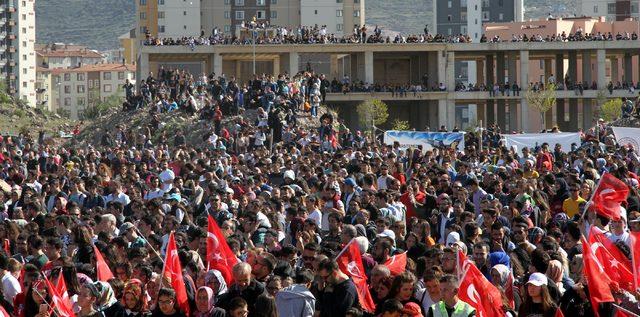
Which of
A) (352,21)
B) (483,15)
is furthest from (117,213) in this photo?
(483,15)

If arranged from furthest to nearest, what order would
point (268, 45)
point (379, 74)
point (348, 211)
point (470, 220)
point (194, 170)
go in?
point (379, 74)
point (268, 45)
point (194, 170)
point (348, 211)
point (470, 220)

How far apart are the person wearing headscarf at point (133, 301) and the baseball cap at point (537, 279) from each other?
2966 millimetres

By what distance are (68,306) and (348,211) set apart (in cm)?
678

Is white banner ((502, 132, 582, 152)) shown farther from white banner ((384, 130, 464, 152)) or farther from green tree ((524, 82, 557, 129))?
green tree ((524, 82, 557, 129))

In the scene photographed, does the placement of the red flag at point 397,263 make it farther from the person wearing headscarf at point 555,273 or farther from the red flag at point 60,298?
the red flag at point 60,298

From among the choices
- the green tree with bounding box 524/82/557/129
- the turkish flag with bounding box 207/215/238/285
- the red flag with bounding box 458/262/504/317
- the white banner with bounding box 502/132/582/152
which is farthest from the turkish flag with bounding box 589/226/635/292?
the green tree with bounding box 524/82/557/129

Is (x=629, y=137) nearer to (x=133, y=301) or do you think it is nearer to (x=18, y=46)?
(x=133, y=301)

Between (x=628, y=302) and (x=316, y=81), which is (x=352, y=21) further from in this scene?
(x=628, y=302)

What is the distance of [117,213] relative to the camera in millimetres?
19562

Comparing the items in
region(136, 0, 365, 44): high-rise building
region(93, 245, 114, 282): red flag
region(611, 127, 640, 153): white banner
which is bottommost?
region(93, 245, 114, 282): red flag

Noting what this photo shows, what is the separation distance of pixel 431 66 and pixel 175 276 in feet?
252

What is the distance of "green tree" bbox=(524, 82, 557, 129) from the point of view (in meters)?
85.5

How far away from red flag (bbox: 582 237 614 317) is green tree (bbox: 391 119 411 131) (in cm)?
7183

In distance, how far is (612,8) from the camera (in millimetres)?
138875
